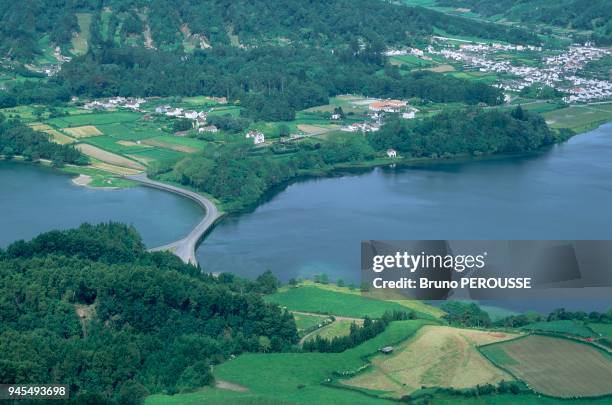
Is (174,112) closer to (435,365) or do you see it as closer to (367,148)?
(367,148)

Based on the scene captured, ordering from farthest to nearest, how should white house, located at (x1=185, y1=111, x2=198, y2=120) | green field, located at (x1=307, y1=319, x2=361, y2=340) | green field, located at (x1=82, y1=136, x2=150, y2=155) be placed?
white house, located at (x1=185, y1=111, x2=198, y2=120) → green field, located at (x1=82, y1=136, x2=150, y2=155) → green field, located at (x1=307, y1=319, x2=361, y2=340)

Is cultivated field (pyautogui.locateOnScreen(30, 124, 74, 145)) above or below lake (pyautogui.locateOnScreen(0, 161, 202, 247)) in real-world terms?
above

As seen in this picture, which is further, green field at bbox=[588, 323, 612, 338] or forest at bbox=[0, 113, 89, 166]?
forest at bbox=[0, 113, 89, 166]

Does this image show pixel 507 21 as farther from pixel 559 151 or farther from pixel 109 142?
pixel 109 142

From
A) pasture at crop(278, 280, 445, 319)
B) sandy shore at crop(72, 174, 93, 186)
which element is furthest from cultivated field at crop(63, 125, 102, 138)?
pasture at crop(278, 280, 445, 319)

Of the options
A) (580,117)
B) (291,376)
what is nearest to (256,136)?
(580,117)

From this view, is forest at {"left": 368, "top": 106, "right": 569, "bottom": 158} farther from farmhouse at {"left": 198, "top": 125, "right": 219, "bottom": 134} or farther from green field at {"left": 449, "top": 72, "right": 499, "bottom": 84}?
green field at {"left": 449, "top": 72, "right": 499, "bottom": 84}

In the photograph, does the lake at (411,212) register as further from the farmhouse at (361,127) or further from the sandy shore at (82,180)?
the sandy shore at (82,180)
